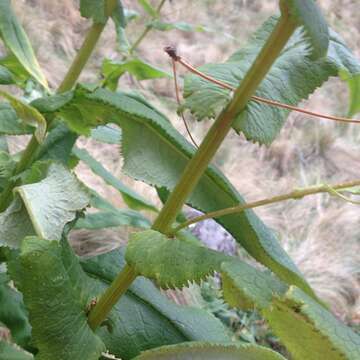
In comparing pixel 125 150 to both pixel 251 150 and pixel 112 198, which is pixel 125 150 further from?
pixel 251 150

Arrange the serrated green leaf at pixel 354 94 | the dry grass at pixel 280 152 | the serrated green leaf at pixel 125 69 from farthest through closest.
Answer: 1. the dry grass at pixel 280 152
2. the serrated green leaf at pixel 125 69
3. the serrated green leaf at pixel 354 94

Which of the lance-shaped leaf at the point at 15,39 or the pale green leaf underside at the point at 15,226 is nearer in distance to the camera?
the pale green leaf underside at the point at 15,226

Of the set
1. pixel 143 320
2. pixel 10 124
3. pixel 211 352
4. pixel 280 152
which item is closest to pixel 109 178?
pixel 10 124

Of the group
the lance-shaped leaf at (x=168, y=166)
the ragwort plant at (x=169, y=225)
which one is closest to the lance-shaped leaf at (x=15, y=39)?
the ragwort plant at (x=169, y=225)

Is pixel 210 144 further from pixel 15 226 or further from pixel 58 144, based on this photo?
pixel 58 144

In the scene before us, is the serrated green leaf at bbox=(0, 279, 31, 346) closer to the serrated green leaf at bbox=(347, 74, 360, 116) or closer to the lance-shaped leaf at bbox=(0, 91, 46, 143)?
the lance-shaped leaf at bbox=(0, 91, 46, 143)

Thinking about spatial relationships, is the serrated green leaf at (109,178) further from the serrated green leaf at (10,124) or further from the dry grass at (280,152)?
the dry grass at (280,152)
